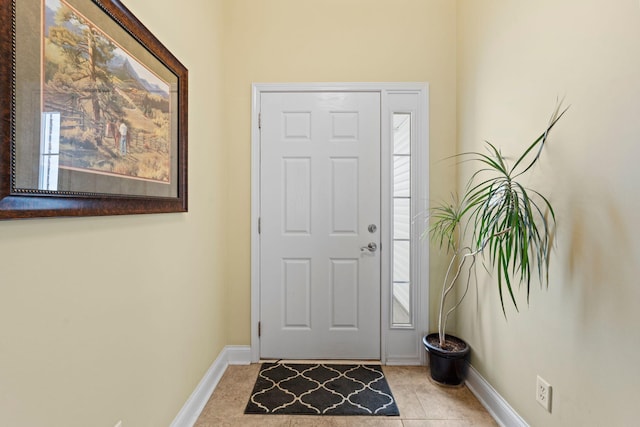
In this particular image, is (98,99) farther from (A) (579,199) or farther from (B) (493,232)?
(A) (579,199)

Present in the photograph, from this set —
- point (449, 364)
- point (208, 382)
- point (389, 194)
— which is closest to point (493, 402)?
point (449, 364)

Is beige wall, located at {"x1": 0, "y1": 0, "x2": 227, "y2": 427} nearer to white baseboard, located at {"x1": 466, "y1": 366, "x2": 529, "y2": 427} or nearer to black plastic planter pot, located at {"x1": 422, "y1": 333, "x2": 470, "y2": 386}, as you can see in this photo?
black plastic planter pot, located at {"x1": 422, "y1": 333, "x2": 470, "y2": 386}

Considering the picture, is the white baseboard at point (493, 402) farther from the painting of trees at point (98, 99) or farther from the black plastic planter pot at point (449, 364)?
the painting of trees at point (98, 99)

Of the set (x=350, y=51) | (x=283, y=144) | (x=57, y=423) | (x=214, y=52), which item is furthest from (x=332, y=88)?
(x=57, y=423)

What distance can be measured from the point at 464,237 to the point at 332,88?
1.47m

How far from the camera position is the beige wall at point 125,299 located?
0.78 metres

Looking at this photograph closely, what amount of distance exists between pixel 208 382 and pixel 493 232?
188cm

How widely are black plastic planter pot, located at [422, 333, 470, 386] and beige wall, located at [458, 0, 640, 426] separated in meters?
0.22

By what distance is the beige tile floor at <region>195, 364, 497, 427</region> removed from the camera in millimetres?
1741

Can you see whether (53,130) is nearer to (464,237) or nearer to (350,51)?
(350,51)

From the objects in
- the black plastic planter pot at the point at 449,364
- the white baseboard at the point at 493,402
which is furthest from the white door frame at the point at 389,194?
the white baseboard at the point at 493,402

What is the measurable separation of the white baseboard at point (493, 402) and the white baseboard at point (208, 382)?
1576mm

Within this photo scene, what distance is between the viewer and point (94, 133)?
98 cm

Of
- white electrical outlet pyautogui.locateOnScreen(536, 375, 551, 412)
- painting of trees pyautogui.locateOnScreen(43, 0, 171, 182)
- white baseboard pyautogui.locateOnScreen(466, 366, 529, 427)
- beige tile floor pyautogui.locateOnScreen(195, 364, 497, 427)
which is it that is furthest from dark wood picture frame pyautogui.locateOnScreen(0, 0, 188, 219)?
white baseboard pyautogui.locateOnScreen(466, 366, 529, 427)
